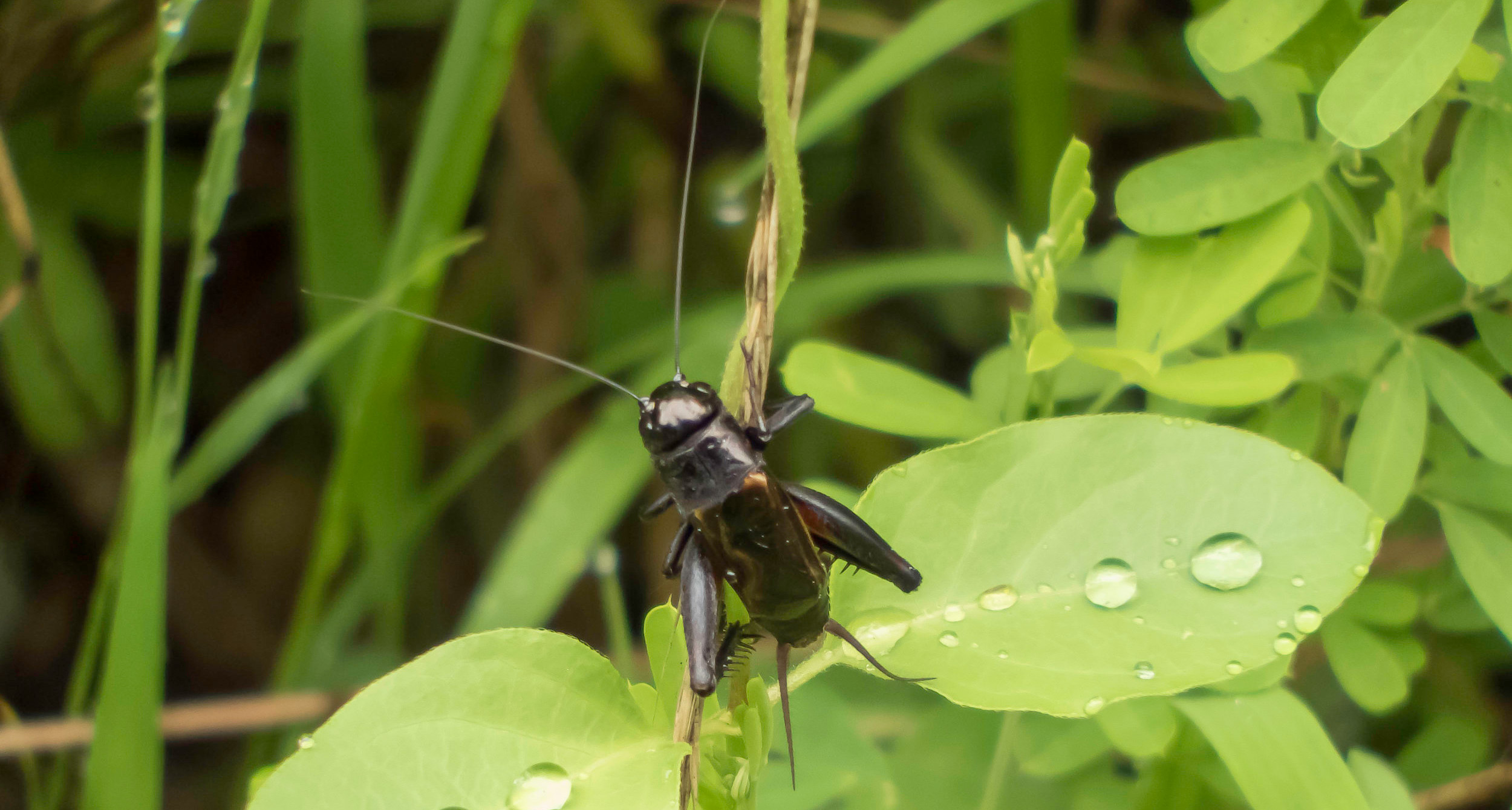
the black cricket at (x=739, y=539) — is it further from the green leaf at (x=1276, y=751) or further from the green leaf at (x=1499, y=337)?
the green leaf at (x=1499, y=337)

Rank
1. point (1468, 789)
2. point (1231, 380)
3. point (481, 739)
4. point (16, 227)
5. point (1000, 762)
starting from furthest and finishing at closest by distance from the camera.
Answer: point (16, 227)
point (1468, 789)
point (1000, 762)
point (1231, 380)
point (481, 739)

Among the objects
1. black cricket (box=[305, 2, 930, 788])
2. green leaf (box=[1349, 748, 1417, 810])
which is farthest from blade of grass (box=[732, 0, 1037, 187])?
green leaf (box=[1349, 748, 1417, 810])

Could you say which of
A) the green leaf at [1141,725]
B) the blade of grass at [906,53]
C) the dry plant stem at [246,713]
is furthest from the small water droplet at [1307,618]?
the dry plant stem at [246,713]

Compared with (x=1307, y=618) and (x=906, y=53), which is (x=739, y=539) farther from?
(x=906, y=53)

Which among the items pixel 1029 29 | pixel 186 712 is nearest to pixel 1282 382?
pixel 1029 29

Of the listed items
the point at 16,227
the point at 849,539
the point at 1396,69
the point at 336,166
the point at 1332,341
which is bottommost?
the point at 849,539

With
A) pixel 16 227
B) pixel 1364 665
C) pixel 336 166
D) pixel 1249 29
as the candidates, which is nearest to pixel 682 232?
pixel 1249 29

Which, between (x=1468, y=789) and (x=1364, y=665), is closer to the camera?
(x=1364, y=665)
